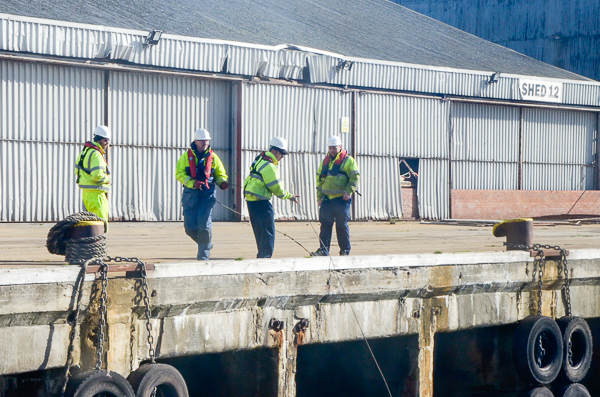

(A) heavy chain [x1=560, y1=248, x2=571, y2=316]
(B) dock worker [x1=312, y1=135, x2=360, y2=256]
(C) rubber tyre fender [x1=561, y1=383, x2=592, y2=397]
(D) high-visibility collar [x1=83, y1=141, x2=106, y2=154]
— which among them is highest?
(D) high-visibility collar [x1=83, y1=141, x2=106, y2=154]

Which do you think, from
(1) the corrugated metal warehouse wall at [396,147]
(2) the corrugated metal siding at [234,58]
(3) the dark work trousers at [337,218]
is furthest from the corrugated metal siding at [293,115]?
(3) the dark work trousers at [337,218]

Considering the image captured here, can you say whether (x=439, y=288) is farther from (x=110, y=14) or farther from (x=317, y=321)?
(x=110, y=14)

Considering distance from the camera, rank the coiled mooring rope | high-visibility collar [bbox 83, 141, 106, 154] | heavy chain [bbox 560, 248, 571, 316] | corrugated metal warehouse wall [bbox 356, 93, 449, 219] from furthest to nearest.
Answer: corrugated metal warehouse wall [bbox 356, 93, 449, 219], heavy chain [bbox 560, 248, 571, 316], high-visibility collar [bbox 83, 141, 106, 154], the coiled mooring rope

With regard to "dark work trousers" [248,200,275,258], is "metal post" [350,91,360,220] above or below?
above

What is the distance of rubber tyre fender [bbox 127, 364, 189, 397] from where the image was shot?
7.12 m

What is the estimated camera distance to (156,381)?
7238mm

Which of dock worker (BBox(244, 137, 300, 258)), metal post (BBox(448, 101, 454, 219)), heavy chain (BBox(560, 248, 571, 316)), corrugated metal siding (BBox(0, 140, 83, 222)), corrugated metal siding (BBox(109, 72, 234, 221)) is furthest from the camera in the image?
metal post (BBox(448, 101, 454, 219))

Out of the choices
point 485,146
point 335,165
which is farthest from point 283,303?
A: point 485,146

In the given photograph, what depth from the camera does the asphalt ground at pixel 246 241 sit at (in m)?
11.4

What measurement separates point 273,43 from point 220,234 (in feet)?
26.9

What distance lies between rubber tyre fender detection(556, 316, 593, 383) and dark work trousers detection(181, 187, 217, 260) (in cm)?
461

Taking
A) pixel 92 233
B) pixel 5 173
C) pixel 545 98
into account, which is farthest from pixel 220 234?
pixel 545 98

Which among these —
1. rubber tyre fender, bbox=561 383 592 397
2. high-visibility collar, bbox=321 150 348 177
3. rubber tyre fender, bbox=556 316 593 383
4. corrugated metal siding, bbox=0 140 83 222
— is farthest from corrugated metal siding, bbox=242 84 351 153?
rubber tyre fender, bbox=561 383 592 397

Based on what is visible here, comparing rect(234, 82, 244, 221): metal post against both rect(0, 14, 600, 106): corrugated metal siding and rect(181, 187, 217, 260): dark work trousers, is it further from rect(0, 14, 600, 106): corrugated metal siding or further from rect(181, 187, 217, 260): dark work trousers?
rect(181, 187, 217, 260): dark work trousers
